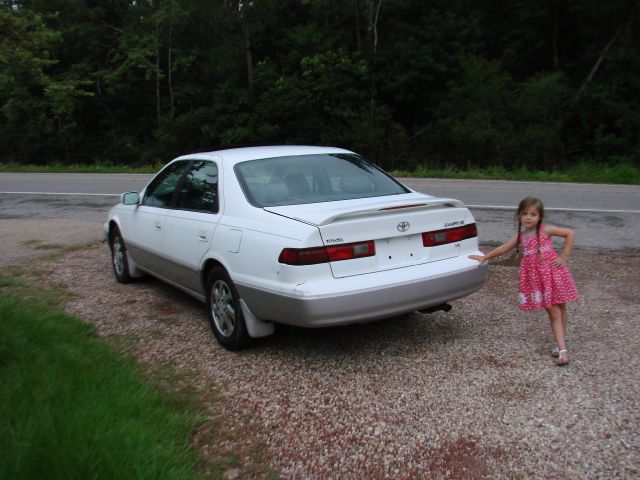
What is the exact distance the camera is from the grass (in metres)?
2.66

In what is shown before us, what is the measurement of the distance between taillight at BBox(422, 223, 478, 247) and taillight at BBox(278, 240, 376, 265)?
1.74 ft

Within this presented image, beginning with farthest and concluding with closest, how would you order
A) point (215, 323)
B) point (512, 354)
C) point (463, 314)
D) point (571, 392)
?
point (463, 314) < point (215, 323) < point (512, 354) < point (571, 392)

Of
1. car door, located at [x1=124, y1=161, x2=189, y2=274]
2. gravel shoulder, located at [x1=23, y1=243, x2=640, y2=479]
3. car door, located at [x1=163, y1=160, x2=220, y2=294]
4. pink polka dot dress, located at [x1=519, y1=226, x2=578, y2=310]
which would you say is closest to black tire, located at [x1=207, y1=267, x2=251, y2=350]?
gravel shoulder, located at [x1=23, y1=243, x2=640, y2=479]

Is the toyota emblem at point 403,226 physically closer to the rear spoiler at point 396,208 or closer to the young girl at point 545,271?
the rear spoiler at point 396,208

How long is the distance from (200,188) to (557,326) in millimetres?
2990

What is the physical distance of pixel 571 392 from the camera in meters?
3.65

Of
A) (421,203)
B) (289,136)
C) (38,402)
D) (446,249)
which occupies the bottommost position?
(38,402)

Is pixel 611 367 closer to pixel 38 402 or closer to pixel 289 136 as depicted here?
pixel 38 402

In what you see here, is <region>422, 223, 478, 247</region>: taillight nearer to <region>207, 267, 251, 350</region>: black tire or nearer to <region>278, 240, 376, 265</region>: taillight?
<region>278, 240, 376, 265</region>: taillight

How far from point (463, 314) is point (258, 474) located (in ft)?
9.28

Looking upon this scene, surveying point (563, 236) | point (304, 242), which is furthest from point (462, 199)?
point (304, 242)

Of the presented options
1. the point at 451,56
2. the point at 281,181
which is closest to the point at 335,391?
the point at 281,181

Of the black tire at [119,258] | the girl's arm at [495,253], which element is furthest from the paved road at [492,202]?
the girl's arm at [495,253]

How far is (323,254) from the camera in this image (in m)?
3.82
